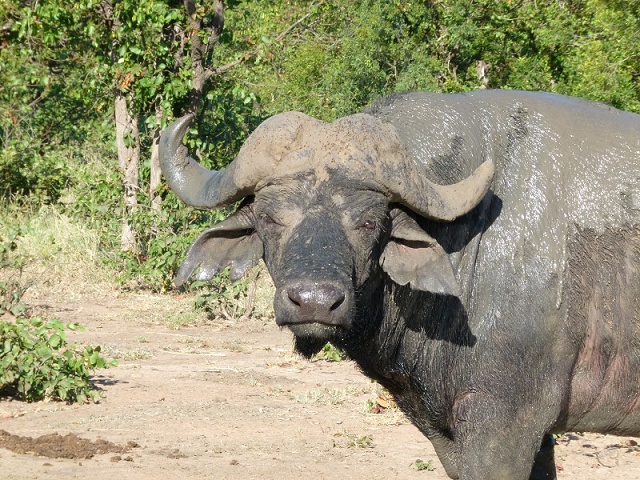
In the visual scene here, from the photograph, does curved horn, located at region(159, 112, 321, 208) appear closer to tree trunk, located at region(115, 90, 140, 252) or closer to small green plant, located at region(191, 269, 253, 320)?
small green plant, located at region(191, 269, 253, 320)

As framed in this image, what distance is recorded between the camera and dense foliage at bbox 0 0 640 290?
11.5m

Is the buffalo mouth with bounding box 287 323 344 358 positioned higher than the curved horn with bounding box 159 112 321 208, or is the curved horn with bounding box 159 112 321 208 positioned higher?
the curved horn with bounding box 159 112 321 208

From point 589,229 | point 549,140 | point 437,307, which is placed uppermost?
point 549,140

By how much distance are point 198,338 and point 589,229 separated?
6.34 metres

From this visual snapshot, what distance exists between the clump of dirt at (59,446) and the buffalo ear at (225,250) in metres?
2.44

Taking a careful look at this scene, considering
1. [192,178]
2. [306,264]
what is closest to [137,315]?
[192,178]

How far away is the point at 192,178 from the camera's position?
4621 millimetres

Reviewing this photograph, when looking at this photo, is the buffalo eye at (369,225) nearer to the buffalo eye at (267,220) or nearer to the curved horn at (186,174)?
the buffalo eye at (267,220)

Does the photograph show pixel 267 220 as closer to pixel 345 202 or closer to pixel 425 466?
pixel 345 202

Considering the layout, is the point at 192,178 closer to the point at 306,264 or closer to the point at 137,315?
the point at 306,264

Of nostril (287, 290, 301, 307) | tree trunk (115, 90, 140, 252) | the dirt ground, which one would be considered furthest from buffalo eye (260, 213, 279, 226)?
tree trunk (115, 90, 140, 252)

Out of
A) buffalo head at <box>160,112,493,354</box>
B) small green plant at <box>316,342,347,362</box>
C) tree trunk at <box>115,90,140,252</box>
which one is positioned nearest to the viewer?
buffalo head at <box>160,112,493,354</box>

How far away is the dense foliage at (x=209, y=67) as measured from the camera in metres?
11.5

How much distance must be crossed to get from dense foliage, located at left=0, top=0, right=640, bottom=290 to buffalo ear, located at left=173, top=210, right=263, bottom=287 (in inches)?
241
